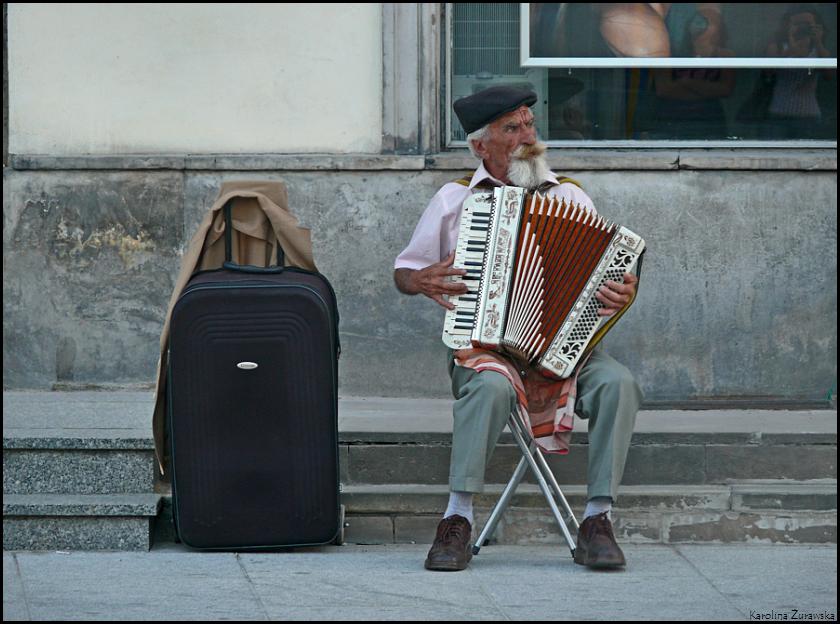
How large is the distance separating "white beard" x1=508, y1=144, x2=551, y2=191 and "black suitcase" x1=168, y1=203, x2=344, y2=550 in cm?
77

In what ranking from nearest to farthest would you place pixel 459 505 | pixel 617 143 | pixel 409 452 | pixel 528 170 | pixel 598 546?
1. pixel 598 546
2. pixel 459 505
3. pixel 528 170
4. pixel 409 452
5. pixel 617 143

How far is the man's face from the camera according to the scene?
479 cm

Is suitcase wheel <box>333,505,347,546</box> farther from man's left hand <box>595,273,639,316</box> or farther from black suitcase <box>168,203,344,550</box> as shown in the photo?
man's left hand <box>595,273,639,316</box>

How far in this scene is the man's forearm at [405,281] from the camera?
4.66m

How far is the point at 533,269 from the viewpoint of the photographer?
4430mm

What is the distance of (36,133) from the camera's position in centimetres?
615

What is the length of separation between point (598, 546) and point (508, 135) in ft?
4.74

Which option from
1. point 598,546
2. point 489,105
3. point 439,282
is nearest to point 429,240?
point 439,282

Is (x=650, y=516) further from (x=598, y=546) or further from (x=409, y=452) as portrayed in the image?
(x=409, y=452)

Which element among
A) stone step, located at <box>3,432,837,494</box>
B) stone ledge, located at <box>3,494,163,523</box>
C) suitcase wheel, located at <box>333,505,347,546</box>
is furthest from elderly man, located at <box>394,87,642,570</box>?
stone ledge, located at <box>3,494,163,523</box>

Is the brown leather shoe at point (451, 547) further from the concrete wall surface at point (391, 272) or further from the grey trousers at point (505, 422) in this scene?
the concrete wall surface at point (391, 272)

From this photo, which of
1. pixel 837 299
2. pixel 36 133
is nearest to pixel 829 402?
pixel 837 299

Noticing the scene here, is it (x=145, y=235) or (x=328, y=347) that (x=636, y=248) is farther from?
(x=145, y=235)

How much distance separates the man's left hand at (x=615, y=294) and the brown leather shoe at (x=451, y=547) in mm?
823
